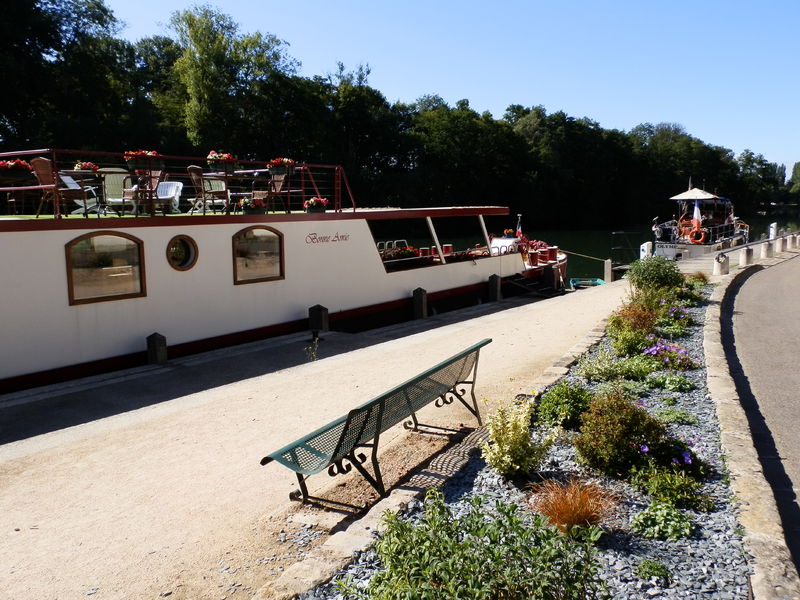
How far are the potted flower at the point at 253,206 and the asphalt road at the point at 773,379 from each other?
935cm

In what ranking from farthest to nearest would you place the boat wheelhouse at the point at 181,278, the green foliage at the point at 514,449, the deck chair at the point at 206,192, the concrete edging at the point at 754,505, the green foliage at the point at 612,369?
the deck chair at the point at 206,192, the boat wheelhouse at the point at 181,278, the green foliage at the point at 612,369, the green foliage at the point at 514,449, the concrete edging at the point at 754,505

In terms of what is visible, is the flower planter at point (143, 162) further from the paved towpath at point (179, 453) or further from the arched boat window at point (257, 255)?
the paved towpath at point (179, 453)

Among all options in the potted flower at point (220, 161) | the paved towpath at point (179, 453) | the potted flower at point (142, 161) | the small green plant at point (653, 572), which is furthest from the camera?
the potted flower at point (220, 161)

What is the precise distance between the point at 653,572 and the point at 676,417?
2.91 m

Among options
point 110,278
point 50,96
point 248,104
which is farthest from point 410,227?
point 110,278

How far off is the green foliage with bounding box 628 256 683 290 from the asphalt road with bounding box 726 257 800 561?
5.02ft

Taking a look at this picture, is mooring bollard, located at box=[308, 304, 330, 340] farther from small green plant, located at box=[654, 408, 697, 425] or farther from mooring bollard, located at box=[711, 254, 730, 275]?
mooring bollard, located at box=[711, 254, 730, 275]

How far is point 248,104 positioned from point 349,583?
43.9 meters

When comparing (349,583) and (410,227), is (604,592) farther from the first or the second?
(410,227)

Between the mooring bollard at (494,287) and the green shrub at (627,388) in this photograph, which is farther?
the mooring bollard at (494,287)

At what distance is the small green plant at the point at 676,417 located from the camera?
247 inches

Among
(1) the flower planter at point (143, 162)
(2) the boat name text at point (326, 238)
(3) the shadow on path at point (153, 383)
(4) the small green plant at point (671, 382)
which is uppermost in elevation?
(1) the flower planter at point (143, 162)

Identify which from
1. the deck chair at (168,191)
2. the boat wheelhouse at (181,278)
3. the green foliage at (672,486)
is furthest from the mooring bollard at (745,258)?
the green foliage at (672,486)

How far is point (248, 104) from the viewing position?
43812 millimetres
